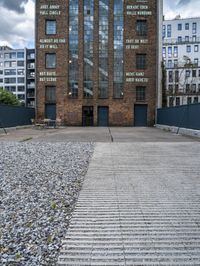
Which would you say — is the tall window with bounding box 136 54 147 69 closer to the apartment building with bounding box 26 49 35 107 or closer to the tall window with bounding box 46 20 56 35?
the tall window with bounding box 46 20 56 35

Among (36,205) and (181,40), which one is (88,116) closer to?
(36,205)

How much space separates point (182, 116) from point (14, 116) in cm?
1377

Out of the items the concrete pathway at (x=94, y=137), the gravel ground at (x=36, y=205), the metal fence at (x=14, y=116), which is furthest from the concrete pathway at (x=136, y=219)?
the metal fence at (x=14, y=116)

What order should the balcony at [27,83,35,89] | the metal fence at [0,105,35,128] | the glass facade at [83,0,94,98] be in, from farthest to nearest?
1. the balcony at [27,83,35,89]
2. the glass facade at [83,0,94,98]
3. the metal fence at [0,105,35,128]

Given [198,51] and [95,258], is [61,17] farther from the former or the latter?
[198,51]

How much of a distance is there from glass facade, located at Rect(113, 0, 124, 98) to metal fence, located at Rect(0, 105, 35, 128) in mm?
9671

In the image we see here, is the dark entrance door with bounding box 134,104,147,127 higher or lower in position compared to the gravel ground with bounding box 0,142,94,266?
higher

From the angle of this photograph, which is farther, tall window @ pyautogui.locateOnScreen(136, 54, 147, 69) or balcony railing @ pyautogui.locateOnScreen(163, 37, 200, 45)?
balcony railing @ pyautogui.locateOnScreen(163, 37, 200, 45)

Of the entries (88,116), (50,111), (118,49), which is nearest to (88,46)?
(118,49)

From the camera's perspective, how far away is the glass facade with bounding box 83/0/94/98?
107 ft

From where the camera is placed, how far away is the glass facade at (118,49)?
107ft

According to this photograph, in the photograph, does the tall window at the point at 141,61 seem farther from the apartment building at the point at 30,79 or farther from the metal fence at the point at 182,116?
the apartment building at the point at 30,79

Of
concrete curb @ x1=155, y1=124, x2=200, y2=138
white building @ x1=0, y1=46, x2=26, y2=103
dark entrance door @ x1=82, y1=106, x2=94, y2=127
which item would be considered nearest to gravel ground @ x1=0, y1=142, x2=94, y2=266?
concrete curb @ x1=155, y1=124, x2=200, y2=138

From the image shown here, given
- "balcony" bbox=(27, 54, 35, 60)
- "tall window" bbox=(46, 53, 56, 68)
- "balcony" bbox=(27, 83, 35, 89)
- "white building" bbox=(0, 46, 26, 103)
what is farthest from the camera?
"white building" bbox=(0, 46, 26, 103)
